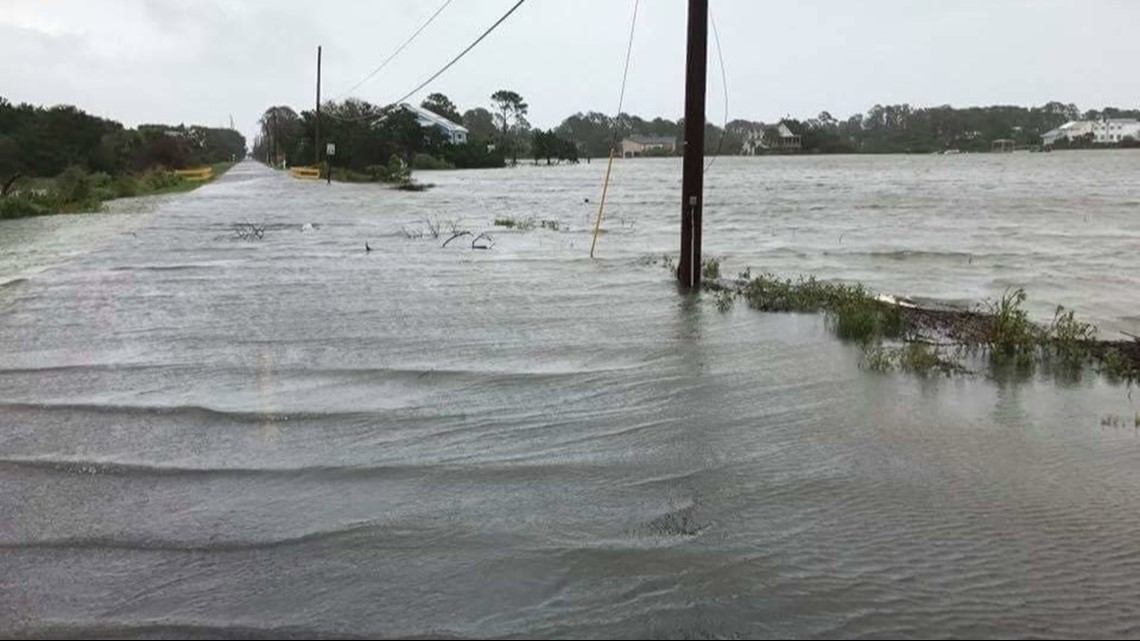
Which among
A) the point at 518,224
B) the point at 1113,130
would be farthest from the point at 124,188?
the point at 1113,130

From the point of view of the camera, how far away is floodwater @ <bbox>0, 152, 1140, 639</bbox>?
3721 mm

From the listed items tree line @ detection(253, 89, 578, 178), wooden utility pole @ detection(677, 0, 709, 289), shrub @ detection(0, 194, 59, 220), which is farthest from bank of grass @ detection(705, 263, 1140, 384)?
tree line @ detection(253, 89, 578, 178)

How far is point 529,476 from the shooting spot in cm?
535

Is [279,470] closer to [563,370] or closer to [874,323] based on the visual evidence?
[563,370]

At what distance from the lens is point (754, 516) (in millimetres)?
4707

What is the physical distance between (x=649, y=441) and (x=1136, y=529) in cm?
286

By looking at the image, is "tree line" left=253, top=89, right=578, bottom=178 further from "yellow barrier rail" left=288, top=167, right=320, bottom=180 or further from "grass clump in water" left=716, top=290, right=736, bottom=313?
"grass clump in water" left=716, top=290, right=736, bottom=313

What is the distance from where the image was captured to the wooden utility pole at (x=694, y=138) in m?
12.9

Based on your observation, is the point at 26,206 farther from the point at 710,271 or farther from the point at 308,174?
the point at 308,174

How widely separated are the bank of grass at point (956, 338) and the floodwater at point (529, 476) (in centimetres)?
38

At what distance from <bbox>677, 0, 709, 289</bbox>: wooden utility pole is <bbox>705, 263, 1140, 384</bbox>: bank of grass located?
2012 millimetres

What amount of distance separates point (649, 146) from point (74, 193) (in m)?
164

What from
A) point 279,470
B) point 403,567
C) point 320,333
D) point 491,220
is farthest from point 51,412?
point 491,220

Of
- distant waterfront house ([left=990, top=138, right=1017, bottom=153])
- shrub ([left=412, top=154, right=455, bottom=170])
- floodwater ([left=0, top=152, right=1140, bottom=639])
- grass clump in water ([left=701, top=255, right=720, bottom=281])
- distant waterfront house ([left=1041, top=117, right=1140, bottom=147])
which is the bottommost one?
floodwater ([left=0, top=152, right=1140, bottom=639])
